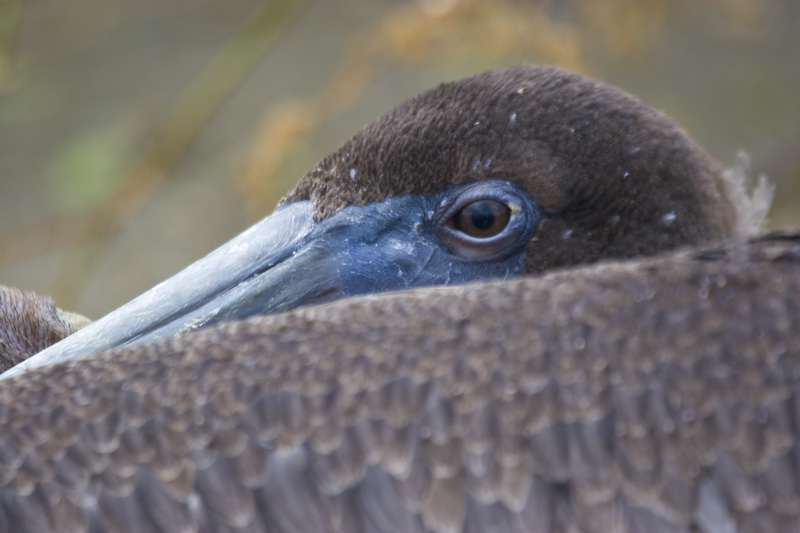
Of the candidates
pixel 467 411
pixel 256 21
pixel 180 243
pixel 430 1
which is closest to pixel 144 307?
pixel 467 411

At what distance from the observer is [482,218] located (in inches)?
81.4

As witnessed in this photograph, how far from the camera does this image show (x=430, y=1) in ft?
12.6

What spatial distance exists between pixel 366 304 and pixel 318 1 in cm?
706

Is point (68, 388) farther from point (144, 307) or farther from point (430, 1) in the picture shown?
point (430, 1)

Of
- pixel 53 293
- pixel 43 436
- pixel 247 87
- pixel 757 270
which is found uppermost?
pixel 247 87

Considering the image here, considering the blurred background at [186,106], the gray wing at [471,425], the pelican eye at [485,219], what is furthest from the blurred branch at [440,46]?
the gray wing at [471,425]

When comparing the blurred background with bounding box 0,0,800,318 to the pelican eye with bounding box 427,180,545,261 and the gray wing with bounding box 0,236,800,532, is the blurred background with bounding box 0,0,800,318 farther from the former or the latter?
the gray wing with bounding box 0,236,800,532

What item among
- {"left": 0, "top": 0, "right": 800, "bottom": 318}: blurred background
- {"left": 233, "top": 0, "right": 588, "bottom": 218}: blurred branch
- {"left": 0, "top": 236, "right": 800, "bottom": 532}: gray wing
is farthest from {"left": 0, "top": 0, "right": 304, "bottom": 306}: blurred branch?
{"left": 0, "top": 236, "right": 800, "bottom": 532}: gray wing

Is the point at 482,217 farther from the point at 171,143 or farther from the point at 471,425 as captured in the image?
the point at 171,143

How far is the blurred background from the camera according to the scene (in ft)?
15.5

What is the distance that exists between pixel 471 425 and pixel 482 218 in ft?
2.93

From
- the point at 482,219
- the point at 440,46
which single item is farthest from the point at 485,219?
the point at 440,46

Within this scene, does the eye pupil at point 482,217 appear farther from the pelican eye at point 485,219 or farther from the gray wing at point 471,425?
the gray wing at point 471,425

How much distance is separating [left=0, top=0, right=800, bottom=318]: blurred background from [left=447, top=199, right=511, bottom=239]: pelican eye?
8.54ft
